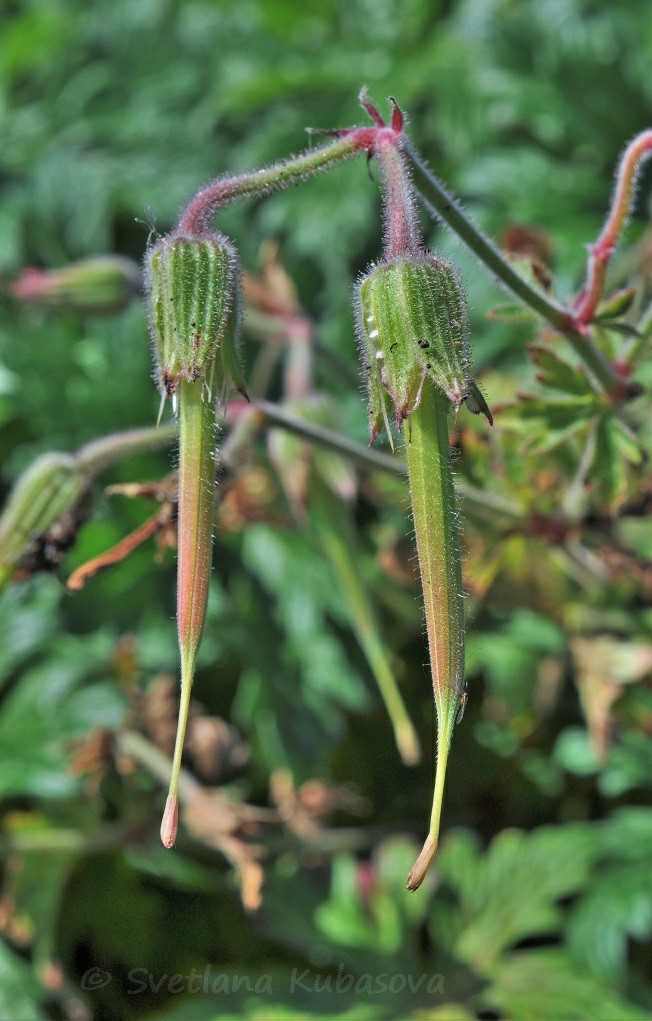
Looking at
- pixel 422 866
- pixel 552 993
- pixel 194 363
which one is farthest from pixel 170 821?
pixel 552 993

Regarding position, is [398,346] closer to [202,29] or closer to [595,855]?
[595,855]

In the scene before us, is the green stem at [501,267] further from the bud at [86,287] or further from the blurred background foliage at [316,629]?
the bud at [86,287]

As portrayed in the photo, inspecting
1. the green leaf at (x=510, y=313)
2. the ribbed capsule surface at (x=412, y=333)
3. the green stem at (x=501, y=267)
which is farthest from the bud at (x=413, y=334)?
the green leaf at (x=510, y=313)

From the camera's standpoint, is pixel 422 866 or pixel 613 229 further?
pixel 613 229

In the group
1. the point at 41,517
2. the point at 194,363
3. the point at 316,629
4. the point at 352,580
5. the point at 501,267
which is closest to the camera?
the point at 194,363

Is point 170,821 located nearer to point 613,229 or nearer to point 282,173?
point 282,173

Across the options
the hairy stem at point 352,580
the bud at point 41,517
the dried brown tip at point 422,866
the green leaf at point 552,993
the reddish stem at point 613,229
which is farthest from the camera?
the green leaf at point 552,993

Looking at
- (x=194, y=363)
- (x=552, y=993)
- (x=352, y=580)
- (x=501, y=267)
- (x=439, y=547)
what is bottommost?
(x=552, y=993)

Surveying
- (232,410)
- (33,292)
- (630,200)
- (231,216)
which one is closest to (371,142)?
(630,200)
